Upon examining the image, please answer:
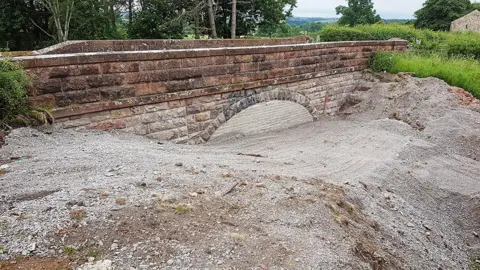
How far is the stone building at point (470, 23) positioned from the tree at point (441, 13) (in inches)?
167

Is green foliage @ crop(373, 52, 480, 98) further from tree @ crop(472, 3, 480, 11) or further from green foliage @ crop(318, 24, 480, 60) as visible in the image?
tree @ crop(472, 3, 480, 11)

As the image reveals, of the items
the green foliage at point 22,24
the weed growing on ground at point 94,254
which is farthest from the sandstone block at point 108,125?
the green foliage at point 22,24

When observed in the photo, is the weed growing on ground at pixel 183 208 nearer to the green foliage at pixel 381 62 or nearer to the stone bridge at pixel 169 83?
the stone bridge at pixel 169 83

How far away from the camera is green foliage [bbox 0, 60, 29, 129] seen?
4.72m

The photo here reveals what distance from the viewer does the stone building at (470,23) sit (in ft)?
113

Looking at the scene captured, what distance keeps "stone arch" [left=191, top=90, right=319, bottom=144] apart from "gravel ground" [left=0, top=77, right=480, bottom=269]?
0.85 ft

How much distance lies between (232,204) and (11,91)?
3326 mm

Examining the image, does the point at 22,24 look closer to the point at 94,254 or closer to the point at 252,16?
the point at 252,16

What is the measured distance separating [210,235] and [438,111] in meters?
9.56

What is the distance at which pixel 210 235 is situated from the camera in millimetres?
3229

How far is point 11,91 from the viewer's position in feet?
15.6

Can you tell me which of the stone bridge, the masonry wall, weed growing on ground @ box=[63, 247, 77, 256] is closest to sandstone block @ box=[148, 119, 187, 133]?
the stone bridge

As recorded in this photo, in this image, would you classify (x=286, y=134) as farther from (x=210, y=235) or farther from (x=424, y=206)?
(x=210, y=235)

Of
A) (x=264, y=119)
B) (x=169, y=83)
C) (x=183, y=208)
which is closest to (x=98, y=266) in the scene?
(x=183, y=208)
